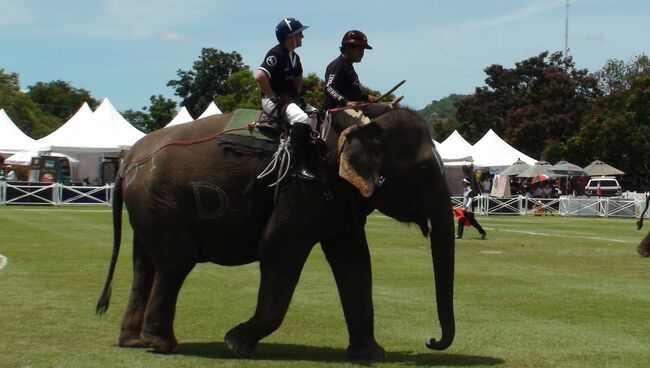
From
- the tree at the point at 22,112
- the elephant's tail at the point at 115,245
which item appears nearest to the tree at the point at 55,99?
the tree at the point at 22,112

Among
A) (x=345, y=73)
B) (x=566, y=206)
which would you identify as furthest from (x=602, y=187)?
(x=345, y=73)

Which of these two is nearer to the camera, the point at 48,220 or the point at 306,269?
the point at 306,269

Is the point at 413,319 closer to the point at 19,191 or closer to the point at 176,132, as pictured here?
the point at 176,132

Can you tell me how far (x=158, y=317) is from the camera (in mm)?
9805

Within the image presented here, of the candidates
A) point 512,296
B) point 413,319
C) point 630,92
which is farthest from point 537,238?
point 630,92

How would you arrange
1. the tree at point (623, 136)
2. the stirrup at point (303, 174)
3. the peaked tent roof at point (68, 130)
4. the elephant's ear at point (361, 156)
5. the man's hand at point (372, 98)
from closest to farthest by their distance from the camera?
the elephant's ear at point (361, 156), the stirrup at point (303, 174), the man's hand at point (372, 98), the peaked tent roof at point (68, 130), the tree at point (623, 136)

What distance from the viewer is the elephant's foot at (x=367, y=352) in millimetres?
9703

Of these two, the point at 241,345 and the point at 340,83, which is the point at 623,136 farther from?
the point at 241,345

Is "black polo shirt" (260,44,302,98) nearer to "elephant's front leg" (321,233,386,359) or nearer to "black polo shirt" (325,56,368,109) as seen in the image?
"black polo shirt" (325,56,368,109)

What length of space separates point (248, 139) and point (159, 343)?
2.22 meters

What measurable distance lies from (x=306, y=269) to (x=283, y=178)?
30.8ft

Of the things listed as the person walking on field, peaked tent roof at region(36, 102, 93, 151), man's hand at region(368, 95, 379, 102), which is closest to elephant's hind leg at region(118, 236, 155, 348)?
man's hand at region(368, 95, 379, 102)

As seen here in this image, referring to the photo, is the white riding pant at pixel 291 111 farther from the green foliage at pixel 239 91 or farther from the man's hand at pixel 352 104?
the green foliage at pixel 239 91

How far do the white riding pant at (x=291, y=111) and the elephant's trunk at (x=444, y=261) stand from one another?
156 cm
